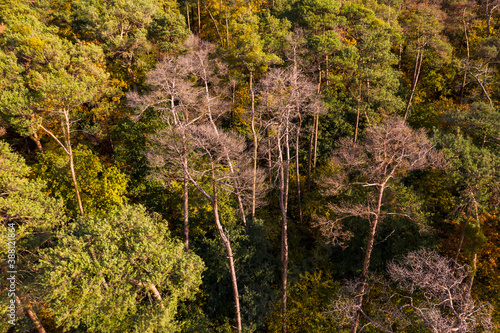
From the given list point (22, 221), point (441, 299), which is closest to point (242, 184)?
point (22, 221)

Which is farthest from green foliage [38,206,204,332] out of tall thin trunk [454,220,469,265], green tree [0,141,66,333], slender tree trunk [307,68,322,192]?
tall thin trunk [454,220,469,265]

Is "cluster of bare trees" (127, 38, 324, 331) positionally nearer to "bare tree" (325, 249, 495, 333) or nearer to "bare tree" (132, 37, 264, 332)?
"bare tree" (132, 37, 264, 332)

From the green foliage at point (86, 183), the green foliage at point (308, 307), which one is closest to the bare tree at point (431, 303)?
the green foliage at point (308, 307)

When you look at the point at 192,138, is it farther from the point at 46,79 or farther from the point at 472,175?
the point at 472,175

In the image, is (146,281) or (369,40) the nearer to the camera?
(146,281)

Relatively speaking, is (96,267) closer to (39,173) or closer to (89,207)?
(89,207)

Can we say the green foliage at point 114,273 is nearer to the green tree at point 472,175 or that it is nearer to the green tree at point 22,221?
the green tree at point 22,221

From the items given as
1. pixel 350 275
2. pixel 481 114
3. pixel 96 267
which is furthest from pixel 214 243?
pixel 481 114

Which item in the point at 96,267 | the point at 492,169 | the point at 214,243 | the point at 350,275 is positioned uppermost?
the point at 492,169
